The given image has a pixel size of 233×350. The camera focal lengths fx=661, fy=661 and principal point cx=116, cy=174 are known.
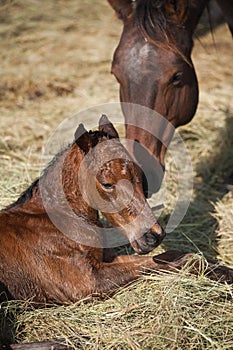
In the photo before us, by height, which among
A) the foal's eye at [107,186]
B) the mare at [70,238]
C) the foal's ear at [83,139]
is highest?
the foal's ear at [83,139]

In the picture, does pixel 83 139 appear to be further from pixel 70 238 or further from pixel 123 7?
pixel 123 7

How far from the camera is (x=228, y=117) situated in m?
7.04

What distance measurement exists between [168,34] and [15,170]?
6.24ft

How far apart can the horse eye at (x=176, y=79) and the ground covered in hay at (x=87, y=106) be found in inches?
43.4

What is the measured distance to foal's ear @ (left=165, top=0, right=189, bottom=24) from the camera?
15.4 feet

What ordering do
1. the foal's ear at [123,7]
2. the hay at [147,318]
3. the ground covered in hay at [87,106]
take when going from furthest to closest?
the foal's ear at [123,7], the ground covered in hay at [87,106], the hay at [147,318]

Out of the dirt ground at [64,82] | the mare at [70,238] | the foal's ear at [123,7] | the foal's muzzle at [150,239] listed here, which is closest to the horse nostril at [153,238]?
the foal's muzzle at [150,239]

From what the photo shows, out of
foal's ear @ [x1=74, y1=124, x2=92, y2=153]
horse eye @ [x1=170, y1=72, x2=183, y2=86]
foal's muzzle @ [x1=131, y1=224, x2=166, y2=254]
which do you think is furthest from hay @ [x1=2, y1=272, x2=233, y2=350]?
horse eye @ [x1=170, y1=72, x2=183, y2=86]

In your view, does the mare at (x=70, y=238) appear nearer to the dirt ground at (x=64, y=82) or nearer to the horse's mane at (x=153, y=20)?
the dirt ground at (x=64, y=82)

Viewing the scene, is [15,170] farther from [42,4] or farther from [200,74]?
[42,4]

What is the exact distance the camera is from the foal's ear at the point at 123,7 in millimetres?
4902

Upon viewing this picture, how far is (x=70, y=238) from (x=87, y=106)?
3.61 m

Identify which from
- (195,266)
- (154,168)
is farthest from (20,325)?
(154,168)

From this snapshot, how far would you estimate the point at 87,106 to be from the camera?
740 cm
